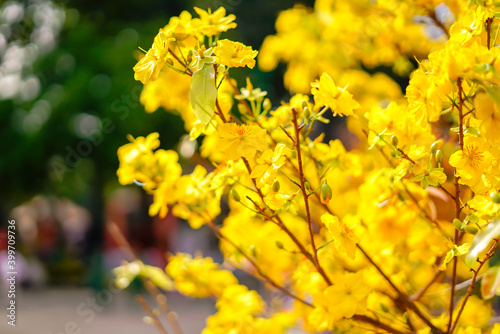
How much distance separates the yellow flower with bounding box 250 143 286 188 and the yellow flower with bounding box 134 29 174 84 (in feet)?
0.50

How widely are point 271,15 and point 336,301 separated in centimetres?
431

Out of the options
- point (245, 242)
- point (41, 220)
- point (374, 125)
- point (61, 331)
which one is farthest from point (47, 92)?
point (374, 125)

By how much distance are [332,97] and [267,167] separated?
0.14 m

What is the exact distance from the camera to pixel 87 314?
558cm

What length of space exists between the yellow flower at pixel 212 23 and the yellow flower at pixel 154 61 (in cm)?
7

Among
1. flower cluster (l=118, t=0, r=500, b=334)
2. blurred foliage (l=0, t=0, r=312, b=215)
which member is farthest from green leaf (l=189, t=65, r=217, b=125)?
blurred foliage (l=0, t=0, r=312, b=215)

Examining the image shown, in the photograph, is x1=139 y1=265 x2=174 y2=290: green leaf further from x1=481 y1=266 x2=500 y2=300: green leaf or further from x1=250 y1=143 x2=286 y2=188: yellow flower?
x1=481 y1=266 x2=500 y2=300: green leaf

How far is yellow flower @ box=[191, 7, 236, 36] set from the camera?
2.08 ft

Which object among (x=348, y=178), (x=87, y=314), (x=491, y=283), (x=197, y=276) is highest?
(x=87, y=314)

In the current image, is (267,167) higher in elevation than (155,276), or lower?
lower

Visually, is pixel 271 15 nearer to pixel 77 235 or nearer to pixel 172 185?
pixel 172 185

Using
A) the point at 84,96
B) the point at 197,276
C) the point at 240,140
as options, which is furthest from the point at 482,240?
the point at 84,96

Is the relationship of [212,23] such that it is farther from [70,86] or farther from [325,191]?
[70,86]

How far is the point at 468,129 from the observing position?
1.72ft
